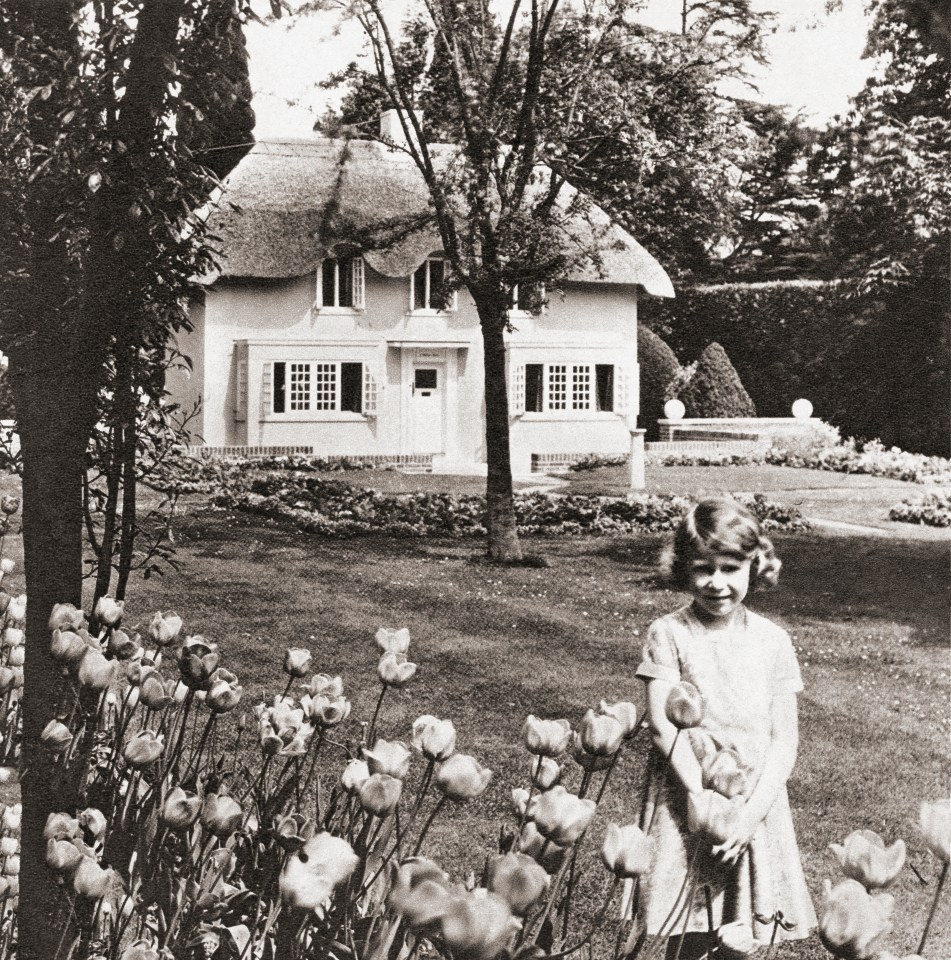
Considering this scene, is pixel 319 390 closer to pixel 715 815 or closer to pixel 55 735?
pixel 55 735

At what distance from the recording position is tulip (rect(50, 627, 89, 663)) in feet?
6.90

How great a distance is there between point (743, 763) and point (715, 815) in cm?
113

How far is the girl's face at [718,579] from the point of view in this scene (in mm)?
2871

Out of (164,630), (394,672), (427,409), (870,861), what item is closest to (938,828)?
(870,861)

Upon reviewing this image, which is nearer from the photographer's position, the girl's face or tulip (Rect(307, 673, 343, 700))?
tulip (Rect(307, 673, 343, 700))

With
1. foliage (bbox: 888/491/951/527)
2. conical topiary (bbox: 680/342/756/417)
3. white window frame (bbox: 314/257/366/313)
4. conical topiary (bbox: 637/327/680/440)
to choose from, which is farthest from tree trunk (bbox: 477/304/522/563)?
conical topiary (bbox: 637/327/680/440)

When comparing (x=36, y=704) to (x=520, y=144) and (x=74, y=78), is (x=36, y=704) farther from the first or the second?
(x=520, y=144)

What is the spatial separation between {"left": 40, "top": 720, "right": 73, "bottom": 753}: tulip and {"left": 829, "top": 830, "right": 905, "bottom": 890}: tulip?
52.0 inches

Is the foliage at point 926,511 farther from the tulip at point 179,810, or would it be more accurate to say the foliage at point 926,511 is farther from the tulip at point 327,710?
the tulip at point 179,810

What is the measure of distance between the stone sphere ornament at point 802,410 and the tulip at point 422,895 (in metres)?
21.1

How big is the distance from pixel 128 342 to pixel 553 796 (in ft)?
5.26

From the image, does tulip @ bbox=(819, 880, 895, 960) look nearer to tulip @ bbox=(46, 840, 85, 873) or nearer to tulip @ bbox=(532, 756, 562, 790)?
tulip @ bbox=(532, 756, 562, 790)

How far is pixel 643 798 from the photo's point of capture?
2.94 metres

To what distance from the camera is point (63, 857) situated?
5.51 feet
